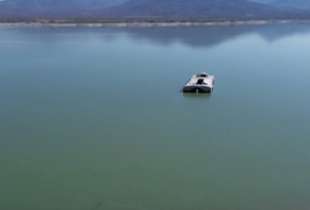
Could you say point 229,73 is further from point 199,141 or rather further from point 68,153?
point 68,153

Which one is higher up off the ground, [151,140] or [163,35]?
[163,35]

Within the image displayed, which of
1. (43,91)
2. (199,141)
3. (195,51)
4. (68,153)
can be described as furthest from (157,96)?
(195,51)

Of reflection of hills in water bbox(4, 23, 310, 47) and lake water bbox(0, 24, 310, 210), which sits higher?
reflection of hills in water bbox(4, 23, 310, 47)

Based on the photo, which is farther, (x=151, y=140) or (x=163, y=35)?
(x=163, y=35)

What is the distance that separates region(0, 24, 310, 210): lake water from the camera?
725 centimetres

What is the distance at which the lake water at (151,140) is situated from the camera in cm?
725

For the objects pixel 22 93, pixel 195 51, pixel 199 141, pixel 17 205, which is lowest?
pixel 17 205

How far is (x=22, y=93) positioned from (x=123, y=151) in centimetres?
617

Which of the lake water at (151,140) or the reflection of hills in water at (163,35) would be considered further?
the reflection of hills in water at (163,35)

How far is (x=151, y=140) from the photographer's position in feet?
32.1

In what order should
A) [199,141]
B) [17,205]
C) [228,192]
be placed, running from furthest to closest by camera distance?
[199,141], [228,192], [17,205]

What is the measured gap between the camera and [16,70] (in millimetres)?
18703

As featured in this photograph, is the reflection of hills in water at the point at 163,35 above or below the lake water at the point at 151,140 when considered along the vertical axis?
above

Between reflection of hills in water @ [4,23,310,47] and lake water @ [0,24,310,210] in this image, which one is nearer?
lake water @ [0,24,310,210]
